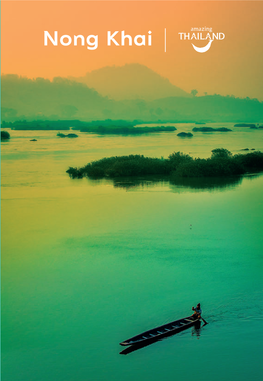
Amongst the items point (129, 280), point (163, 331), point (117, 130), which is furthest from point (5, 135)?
point (163, 331)

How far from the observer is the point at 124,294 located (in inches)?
434

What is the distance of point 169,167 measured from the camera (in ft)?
94.1

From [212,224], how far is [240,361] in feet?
34.9

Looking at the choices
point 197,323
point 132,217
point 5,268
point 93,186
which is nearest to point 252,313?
point 197,323

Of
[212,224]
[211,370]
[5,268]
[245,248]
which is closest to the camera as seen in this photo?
[211,370]

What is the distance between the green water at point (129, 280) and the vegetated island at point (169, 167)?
6.69 feet

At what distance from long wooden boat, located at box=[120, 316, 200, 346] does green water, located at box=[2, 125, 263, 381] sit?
0.14m

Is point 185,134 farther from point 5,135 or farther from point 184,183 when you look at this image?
point 184,183

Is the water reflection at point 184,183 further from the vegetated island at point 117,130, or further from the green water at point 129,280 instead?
the vegetated island at point 117,130

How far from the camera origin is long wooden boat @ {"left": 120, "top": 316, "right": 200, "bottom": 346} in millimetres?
7992

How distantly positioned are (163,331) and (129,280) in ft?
12.3

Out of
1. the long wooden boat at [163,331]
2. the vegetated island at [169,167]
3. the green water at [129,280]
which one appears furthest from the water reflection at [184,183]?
the long wooden boat at [163,331]

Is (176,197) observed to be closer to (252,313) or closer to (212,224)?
(212,224)

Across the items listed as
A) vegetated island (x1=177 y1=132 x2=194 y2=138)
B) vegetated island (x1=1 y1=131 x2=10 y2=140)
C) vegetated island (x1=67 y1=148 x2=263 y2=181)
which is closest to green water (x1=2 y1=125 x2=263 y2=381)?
vegetated island (x1=67 y1=148 x2=263 y2=181)
